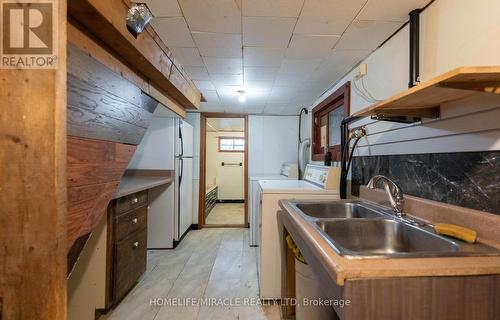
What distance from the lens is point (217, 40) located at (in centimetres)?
167

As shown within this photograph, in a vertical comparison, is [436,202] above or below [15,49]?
below

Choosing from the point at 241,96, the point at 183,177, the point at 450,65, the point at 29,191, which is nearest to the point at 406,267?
the point at 450,65

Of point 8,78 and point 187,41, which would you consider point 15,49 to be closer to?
point 8,78

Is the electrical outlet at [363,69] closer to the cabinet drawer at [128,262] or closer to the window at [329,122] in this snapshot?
the window at [329,122]

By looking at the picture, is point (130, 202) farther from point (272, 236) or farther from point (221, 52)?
point (221, 52)

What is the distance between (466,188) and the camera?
3.38ft

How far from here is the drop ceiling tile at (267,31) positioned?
1.42 meters

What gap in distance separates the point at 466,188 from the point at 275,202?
4.11 feet

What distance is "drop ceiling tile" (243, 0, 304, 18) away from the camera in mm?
1256

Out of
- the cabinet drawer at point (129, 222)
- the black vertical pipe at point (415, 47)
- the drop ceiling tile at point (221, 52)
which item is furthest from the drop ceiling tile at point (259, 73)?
the cabinet drawer at point (129, 222)

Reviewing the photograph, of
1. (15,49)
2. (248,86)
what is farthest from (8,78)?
(248,86)

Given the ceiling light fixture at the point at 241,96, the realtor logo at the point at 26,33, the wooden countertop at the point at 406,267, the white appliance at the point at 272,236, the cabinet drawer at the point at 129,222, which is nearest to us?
the wooden countertop at the point at 406,267

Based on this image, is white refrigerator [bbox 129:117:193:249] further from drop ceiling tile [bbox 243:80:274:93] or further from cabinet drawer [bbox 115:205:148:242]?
drop ceiling tile [bbox 243:80:274:93]

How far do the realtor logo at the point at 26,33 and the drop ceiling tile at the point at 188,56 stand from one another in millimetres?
1057
